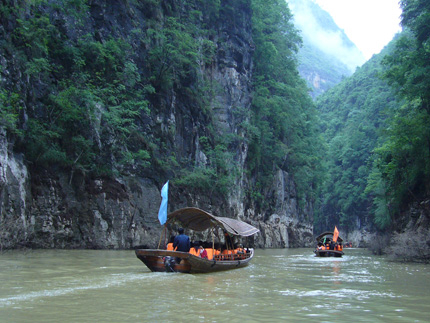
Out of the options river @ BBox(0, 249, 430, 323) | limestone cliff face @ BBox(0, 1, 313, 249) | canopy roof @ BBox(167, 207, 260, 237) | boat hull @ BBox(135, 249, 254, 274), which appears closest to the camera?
river @ BBox(0, 249, 430, 323)

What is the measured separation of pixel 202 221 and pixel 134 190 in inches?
301

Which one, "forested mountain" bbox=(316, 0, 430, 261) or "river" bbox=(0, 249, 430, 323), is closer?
"river" bbox=(0, 249, 430, 323)

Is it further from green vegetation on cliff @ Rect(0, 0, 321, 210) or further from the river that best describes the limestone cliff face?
the river

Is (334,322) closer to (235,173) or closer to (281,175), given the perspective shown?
(235,173)

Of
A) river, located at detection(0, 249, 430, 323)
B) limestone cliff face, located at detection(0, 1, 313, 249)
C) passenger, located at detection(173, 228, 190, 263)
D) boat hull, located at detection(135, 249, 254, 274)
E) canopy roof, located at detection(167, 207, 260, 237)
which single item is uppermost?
limestone cliff face, located at detection(0, 1, 313, 249)

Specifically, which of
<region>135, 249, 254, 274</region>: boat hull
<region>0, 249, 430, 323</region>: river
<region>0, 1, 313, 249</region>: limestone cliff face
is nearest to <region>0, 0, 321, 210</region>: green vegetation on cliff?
<region>0, 1, 313, 249</region>: limestone cliff face

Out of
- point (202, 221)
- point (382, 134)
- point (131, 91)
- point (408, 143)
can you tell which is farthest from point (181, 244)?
point (382, 134)

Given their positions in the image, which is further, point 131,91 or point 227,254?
point 131,91

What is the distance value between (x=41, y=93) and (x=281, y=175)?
26.4 meters

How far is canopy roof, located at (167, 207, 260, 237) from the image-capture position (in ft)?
42.7

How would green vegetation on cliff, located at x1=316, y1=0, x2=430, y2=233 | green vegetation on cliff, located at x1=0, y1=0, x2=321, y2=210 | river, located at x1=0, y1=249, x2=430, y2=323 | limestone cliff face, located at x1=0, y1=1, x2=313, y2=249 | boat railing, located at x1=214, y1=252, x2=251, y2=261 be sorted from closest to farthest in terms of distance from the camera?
1. river, located at x1=0, y1=249, x2=430, y2=323
2. boat railing, located at x1=214, y1=252, x2=251, y2=261
3. limestone cliff face, located at x1=0, y1=1, x2=313, y2=249
4. green vegetation on cliff, located at x1=0, y1=0, x2=321, y2=210
5. green vegetation on cliff, located at x1=316, y1=0, x2=430, y2=233

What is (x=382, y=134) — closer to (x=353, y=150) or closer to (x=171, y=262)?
(x=171, y=262)

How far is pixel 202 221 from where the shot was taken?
15047mm

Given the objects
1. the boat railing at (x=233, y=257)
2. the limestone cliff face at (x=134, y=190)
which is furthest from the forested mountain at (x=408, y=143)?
the limestone cliff face at (x=134, y=190)
